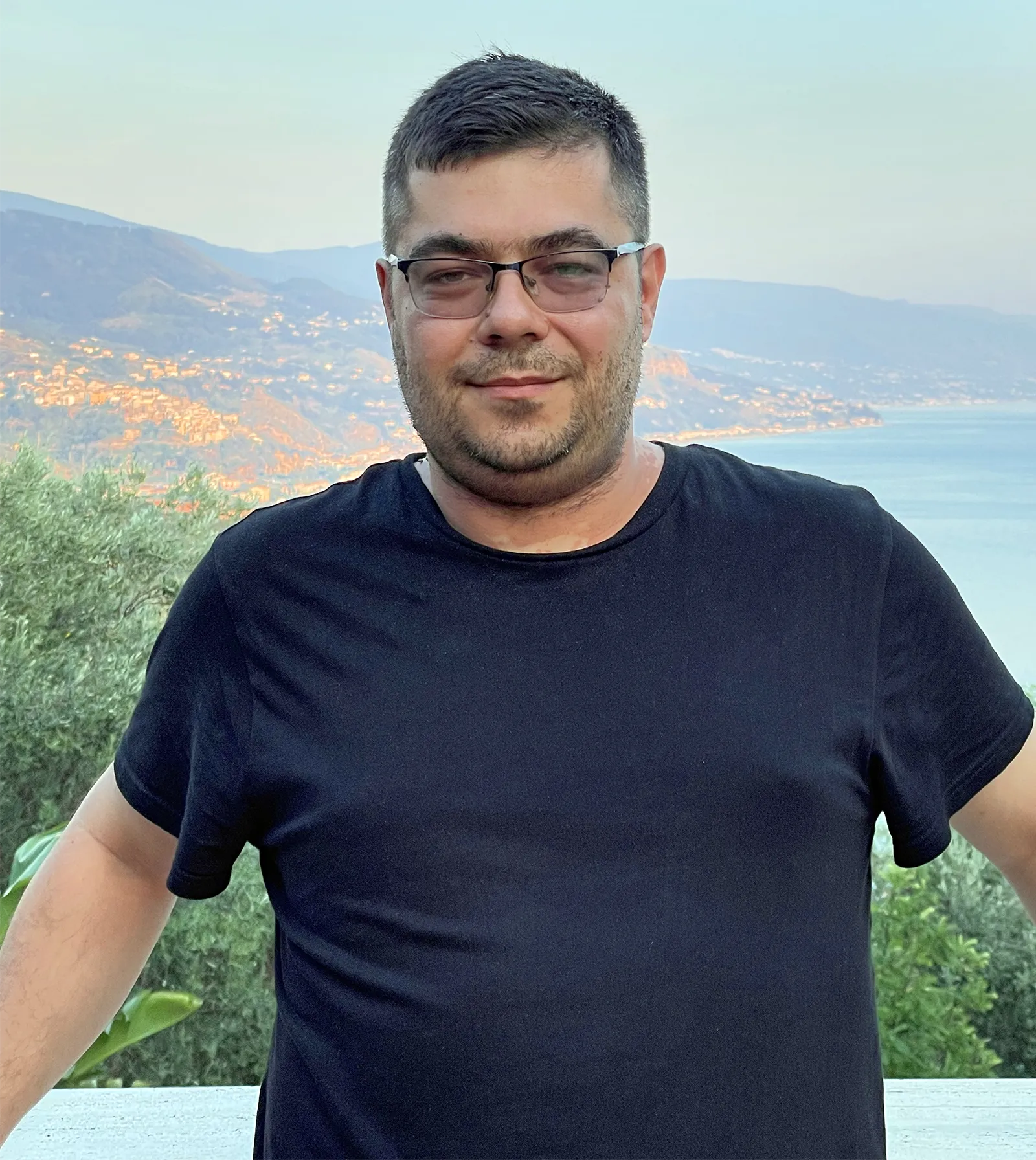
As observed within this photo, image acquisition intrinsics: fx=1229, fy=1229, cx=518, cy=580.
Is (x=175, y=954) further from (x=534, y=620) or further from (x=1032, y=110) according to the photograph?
(x=1032, y=110)

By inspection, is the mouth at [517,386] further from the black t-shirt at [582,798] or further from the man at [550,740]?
the black t-shirt at [582,798]

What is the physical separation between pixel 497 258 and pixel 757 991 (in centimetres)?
61

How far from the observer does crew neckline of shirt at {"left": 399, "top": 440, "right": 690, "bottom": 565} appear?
39.9 inches

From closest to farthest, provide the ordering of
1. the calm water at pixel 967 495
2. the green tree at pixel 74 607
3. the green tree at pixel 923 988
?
the green tree at pixel 923 988, the green tree at pixel 74 607, the calm water at pixel 967 495

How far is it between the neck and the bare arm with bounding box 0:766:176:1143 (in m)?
0.39

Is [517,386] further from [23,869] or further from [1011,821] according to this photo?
[23,869]

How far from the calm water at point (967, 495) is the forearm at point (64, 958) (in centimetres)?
203

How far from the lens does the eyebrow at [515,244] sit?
0.98 m

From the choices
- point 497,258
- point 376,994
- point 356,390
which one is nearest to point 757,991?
point 376,994

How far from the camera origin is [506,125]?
0.97 meters

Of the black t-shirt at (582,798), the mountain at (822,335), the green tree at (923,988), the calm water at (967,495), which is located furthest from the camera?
the mountain at (822,335)

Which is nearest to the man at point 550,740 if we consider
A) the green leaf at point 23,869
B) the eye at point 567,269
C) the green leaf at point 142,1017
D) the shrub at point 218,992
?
the eye at point 567,269

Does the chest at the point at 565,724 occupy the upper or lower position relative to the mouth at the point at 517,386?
lower

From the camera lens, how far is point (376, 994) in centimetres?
97
